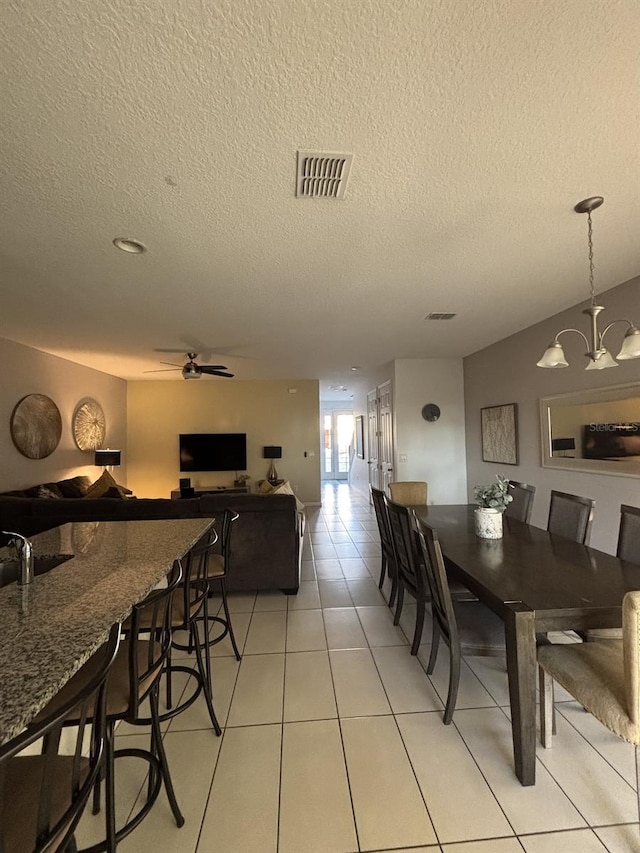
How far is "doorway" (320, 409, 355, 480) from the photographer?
12180 mm

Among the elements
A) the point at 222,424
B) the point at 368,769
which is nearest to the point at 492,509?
the point at 368,769

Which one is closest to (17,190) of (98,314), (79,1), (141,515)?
(79,1)

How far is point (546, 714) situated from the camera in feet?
5.82

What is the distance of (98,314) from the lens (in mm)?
3596

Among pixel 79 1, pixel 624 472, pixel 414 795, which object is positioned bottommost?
pixel 414 795

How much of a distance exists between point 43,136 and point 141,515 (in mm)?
2708

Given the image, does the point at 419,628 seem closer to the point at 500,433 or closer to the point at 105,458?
the point at 500,433

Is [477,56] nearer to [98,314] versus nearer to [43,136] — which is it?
[43,136]

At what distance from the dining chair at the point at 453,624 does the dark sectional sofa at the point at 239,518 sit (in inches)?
63.0

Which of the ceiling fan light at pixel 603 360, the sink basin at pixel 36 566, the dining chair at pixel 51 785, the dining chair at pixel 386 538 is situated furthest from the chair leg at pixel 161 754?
the ceiling fan light at pixel 603 360

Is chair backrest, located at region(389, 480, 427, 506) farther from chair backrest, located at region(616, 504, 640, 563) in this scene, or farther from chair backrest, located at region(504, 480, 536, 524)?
chair backrest, located at region(616, 504, 640, 563)

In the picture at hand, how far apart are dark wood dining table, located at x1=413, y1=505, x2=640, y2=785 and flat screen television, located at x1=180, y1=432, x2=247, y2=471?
588cm

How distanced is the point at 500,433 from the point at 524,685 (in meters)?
3.87

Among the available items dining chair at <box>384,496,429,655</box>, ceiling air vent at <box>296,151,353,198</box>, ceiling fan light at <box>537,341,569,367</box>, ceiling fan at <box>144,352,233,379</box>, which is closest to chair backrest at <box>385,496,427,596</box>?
dining chair at <box>384,496,429,655</box>
